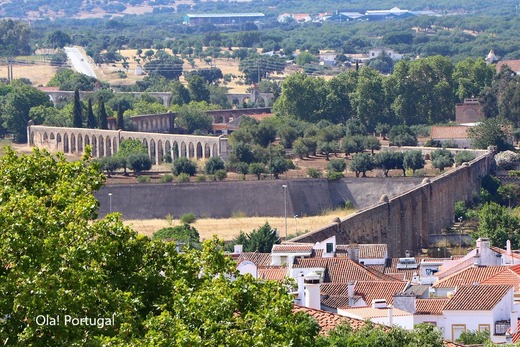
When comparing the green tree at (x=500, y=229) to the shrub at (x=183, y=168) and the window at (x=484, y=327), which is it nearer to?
the window at (x=484, y=327)

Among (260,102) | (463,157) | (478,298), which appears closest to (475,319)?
(478,298)

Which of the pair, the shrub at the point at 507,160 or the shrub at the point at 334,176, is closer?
the shrub at the point at 334,176

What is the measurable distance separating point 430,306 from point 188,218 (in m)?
41.5

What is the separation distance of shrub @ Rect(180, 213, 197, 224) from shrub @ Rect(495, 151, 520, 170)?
18.4 metres

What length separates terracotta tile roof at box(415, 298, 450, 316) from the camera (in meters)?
37.0

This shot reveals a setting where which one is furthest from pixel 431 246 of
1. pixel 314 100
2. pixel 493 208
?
pixel 314 100

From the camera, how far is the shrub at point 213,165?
3543 inches

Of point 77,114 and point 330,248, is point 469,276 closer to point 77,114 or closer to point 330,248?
point 330,248

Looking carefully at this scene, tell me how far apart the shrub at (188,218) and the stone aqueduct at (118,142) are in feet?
56.7

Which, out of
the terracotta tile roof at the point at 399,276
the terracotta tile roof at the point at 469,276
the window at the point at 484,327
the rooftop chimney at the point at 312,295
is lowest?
the terracotta tile roof at the point at 399,276

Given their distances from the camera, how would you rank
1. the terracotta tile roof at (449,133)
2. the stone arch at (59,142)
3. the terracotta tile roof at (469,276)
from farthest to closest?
the stone arch at (59,142)
the terracotta tile roof at (449,133)
the terracotta tile roof at (469,276)

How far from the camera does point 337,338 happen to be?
27688mm

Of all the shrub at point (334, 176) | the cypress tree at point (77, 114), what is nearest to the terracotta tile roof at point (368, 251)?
the shrub at point (334, 176)

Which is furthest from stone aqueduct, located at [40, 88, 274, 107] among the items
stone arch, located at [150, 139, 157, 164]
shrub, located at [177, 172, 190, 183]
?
shrub, located at [177, 172, 190, 183]
